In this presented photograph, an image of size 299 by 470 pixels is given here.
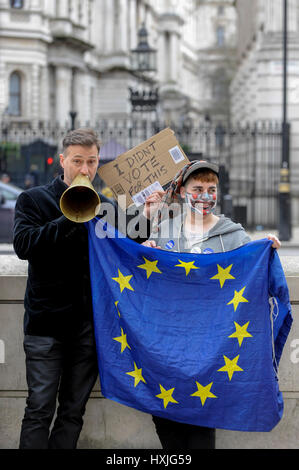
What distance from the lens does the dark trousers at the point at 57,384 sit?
3.81 metres

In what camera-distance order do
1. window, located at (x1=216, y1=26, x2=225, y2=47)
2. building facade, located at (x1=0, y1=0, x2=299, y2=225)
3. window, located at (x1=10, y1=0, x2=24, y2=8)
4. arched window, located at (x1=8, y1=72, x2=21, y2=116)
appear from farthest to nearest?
window, located at (x1=216, y1=26, x2=225, y2=47) < window, located at (x1=10, y1=0, x2=24, y2=8) < arched window, located at (x1=8, y1=72, x2=21, y2=116) < building facade, located at (x1=0, y1=0, x2=299, y2=225)

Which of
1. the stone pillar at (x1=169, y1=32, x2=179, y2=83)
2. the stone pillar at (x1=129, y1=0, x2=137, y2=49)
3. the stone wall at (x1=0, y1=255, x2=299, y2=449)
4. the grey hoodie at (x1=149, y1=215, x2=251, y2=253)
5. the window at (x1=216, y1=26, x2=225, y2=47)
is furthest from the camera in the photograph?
the window at (x1=216, y1=26, x2=225, y2=47)

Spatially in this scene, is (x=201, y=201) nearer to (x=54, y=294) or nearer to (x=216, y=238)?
(x=216, y=238)

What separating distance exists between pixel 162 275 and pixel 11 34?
42098 mm

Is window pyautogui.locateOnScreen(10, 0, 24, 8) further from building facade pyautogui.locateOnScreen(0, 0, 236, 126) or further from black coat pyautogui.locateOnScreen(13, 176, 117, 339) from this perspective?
black coat pyautogui.locateOnScreen(13, 176, 117, 339)

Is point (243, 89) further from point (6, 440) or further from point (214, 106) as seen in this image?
point (214, 106)

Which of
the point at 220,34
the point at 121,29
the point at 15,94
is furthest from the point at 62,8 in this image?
the point at 220,34

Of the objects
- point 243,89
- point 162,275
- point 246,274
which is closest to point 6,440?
point 162,275

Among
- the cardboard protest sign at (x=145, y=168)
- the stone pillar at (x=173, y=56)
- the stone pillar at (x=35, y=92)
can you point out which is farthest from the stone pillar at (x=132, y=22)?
the cardboard protest sign at (x=145, y=168)

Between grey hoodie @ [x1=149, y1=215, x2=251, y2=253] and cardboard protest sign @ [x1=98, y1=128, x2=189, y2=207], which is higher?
cardboard protest sign @ [x1=98, y1=128, x2=189, y2=207]

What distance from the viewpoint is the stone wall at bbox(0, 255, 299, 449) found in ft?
14.8

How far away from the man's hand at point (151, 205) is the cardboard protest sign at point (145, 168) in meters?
0.29

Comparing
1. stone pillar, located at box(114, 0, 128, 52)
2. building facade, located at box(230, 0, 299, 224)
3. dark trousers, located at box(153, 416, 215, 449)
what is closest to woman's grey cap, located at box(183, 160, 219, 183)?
dark trousers, located at box(153, 416, 215, 449)

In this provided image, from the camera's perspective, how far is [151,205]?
4.23 metres
